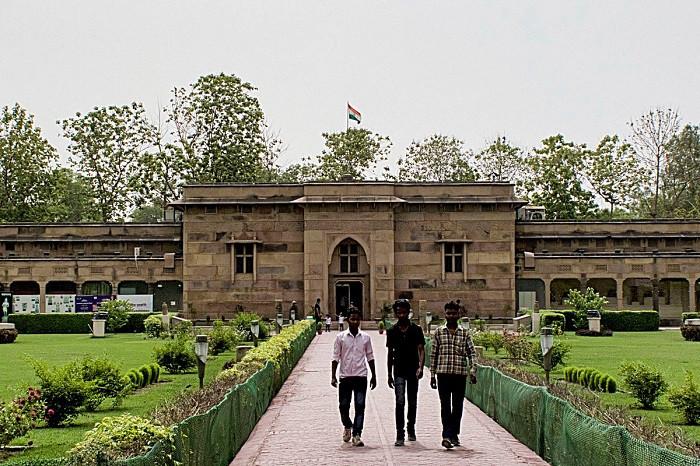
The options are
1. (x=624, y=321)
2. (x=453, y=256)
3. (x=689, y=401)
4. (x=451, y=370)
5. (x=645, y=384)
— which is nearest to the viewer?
(x=451, y=370)

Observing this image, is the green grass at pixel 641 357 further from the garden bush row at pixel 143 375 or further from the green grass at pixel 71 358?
the garden bush row at pixel 143 375

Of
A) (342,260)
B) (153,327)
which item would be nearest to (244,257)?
(342,260)

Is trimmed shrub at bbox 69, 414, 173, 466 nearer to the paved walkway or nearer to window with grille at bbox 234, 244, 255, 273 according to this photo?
the paved walkway

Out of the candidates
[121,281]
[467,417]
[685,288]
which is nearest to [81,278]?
[121,281]

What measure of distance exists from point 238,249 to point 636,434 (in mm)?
41050

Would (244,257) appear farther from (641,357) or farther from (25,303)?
(641,357)

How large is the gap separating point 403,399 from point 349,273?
36610 millimetres

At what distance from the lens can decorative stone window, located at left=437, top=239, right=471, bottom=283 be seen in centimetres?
4947

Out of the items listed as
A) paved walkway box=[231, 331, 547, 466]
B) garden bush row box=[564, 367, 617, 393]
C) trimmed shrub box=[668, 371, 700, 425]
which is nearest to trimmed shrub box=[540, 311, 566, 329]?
garden bush row box=[564, 367, 617, 393]

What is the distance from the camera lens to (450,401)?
13.3 metres

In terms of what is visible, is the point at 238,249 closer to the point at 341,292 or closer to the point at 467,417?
the point at 341,292

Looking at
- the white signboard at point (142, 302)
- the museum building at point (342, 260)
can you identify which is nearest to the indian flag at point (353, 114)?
the museum building at point (342, 260)

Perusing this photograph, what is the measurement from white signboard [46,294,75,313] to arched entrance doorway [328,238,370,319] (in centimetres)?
1241

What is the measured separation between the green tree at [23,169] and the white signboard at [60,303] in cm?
1999
